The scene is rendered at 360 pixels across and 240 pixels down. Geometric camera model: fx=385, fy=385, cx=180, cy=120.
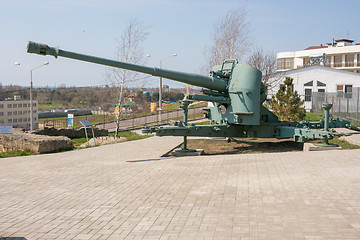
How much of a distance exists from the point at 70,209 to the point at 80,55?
5268 mm

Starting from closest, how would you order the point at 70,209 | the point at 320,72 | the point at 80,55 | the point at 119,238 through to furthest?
the point at 119,238, the point at 70,209, the point at 80,55, the point at 320,72

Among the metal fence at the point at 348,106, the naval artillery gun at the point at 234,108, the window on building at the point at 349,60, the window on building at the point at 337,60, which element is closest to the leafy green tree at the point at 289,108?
the metal fence at the point at 348,106

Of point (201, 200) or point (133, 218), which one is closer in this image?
point (133, 218)

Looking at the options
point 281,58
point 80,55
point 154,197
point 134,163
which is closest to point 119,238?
point 154,197

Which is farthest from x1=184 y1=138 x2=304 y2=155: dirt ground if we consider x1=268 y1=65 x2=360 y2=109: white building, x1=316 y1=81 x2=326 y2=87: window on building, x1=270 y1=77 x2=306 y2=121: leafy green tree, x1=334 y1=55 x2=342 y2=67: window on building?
x1=334 y1=55 x2=342 y2=67: window on building

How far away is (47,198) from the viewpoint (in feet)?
25.8

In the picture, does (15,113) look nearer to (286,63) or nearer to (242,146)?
(242,146)

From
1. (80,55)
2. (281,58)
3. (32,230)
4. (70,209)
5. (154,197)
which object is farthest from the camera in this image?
(281,58)

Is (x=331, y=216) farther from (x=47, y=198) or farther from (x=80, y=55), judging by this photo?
(x=80, y=55)

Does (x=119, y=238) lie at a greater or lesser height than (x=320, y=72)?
lesser

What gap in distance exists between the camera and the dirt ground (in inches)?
551

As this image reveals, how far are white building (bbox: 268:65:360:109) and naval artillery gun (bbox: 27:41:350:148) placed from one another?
21126 millimetres

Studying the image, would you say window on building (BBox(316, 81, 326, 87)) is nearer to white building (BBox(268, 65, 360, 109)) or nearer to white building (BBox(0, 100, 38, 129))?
white building (BBox(268, 65, 360, 109))

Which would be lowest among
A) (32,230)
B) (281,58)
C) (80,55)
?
(32,230)
